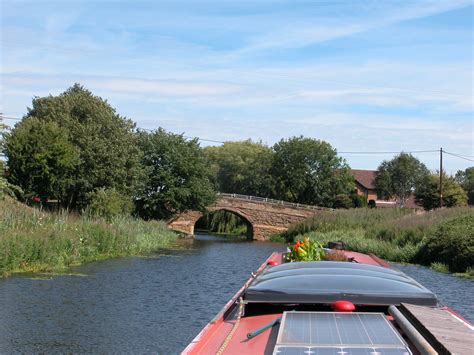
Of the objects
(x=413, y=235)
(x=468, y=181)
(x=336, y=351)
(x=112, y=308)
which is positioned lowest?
(x=112, y=308)

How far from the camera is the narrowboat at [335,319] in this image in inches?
157

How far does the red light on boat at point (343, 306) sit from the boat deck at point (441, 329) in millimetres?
387

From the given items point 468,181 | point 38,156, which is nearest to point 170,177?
point 38,156

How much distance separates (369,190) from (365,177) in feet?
18.6

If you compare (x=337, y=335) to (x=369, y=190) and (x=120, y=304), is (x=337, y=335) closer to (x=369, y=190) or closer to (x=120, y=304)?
(x=120, y=304)

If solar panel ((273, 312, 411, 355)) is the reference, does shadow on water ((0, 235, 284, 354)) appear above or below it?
below

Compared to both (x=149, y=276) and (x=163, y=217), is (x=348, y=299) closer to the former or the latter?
(x=149, y=276)

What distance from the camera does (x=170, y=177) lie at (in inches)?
1745

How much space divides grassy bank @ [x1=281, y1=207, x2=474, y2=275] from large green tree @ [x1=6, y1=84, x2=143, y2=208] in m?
12.3

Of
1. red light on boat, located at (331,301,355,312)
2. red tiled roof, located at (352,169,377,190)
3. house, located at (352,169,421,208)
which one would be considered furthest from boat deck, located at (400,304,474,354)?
red tiled roof, located at (352,169,377,190)

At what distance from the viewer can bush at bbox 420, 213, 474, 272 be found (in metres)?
23.5

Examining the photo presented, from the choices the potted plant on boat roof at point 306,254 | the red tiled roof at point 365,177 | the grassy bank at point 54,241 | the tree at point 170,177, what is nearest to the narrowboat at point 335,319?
the potted plant on boat roof at point 306,254

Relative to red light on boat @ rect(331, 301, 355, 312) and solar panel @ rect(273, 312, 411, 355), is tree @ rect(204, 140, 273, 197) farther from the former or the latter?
solar panel @ rect(273, 312, 411, 355)

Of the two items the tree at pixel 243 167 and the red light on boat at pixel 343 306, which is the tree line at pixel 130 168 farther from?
the red light on boat at pixel 343 306
